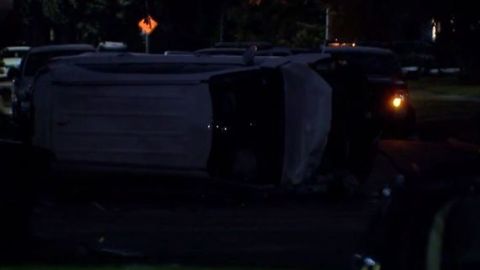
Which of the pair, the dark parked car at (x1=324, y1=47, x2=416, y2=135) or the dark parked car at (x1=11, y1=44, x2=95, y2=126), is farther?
the dark parked car at (x1=11, y1=44, x2=95, y2=126)

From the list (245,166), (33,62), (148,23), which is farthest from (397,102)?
(33,62)

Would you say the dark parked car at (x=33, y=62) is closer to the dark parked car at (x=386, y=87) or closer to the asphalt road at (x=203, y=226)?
the dark parked car at (x=386, y=87)

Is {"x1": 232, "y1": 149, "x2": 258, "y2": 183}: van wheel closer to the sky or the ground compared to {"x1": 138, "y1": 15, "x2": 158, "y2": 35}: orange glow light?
closer to the ground

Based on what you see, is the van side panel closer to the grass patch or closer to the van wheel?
the van wheel

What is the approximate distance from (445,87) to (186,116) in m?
32.0

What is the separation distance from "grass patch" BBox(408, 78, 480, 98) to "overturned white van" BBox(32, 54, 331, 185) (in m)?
24.8

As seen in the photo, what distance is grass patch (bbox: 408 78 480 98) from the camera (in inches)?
1624

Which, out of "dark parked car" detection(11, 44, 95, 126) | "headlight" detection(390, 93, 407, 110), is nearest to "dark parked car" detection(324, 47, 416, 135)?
"headlight" detection(390, 93, 407, 110)

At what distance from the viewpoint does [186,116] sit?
570 inches

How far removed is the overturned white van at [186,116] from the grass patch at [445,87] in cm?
2479

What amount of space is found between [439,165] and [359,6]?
42.0ft

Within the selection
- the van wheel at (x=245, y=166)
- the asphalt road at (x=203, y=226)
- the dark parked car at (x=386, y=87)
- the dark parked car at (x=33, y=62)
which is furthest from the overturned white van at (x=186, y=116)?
the dark parked car at (x=33, y=62)

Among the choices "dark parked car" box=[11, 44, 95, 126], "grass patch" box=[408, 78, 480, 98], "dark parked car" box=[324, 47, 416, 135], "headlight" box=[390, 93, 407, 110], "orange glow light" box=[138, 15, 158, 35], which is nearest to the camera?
"orange glow light" box=[138, 15, 158, 35]

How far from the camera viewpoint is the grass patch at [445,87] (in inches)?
1624
